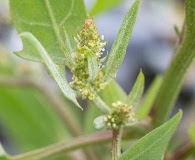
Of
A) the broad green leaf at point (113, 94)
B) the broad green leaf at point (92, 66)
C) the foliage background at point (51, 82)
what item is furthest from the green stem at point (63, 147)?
the foliage background at point (51, 82)

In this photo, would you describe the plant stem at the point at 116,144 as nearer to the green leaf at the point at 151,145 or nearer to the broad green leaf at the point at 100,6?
the green leaf at the point at 151,145

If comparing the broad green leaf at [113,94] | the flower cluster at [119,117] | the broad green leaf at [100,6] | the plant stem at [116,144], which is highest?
the broad green leaf at [100,6]

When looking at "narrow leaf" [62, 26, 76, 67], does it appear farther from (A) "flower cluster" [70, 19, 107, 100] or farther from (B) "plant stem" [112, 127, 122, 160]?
(B) "plant stem" [112, 127, 122, 160]

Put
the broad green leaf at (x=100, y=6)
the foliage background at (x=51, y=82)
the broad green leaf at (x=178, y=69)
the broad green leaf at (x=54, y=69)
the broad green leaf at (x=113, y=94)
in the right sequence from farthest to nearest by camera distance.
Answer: the foliage background at (x=51, y=82), the broad green leaf at (x=100, y=6), the broad green leaf at (x=113, y=94), the broad green leaf at (x=178, y=69), the broad green leaf at (x=54, y=69)

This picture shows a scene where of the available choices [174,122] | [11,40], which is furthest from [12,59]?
[174,122]

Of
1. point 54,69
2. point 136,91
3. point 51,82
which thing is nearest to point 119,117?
point 136,91

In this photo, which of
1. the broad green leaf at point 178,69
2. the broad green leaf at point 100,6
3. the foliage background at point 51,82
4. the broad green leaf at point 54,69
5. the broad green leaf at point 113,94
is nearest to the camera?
the broad green leaf at point 54,69

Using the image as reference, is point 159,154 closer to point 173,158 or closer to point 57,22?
point 57,22
